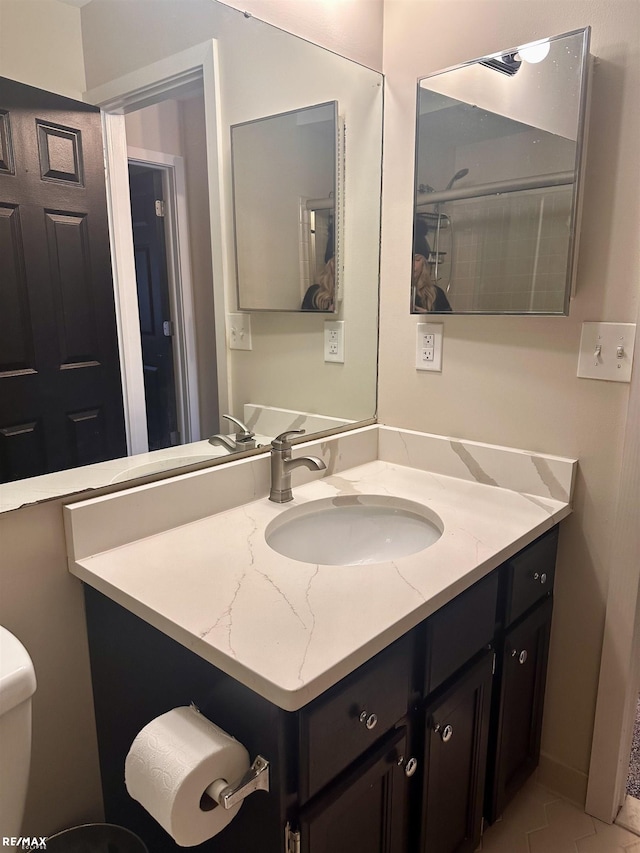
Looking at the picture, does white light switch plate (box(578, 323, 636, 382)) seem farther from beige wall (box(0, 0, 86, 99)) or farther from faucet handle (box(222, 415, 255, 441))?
beige wall (box(0, 0, 86, 99))

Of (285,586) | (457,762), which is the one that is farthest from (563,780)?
(285,586)

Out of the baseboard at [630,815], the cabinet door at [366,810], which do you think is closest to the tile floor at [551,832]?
the baseboard at [630,815]

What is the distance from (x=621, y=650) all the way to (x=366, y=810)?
0.79 meters

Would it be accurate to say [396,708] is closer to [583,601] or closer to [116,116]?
[583,601]

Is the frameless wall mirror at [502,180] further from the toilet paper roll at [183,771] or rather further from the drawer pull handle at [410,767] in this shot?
the toilet paper roll at [183,771]

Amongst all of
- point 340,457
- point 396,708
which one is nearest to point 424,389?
point 340,457

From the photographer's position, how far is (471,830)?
1321 millimetres

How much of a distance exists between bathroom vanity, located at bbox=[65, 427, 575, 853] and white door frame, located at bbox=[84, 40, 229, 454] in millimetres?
232

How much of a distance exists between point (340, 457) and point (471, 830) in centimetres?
93

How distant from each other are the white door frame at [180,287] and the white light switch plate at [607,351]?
2.95 ft

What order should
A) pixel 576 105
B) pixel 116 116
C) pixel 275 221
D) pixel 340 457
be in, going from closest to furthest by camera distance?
pixel 116 116, pixel 576 105, pixel 275 221, pixel 340 457

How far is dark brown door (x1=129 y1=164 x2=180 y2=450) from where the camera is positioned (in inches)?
47.1

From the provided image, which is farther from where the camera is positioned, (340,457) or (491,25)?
(340,457)

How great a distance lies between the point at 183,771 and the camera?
2.65 ft
